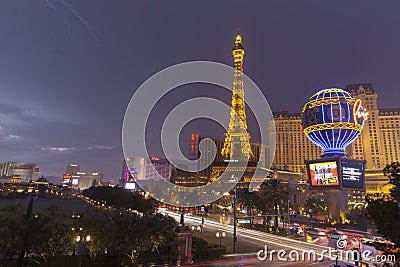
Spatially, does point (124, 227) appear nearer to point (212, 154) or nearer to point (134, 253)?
point (134, 253)

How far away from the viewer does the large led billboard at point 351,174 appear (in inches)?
2456

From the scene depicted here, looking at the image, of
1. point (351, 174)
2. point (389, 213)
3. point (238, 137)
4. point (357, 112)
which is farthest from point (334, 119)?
point (238, 137)

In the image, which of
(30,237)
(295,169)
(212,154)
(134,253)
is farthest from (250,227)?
(212,154)

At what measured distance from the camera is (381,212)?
1268 cm

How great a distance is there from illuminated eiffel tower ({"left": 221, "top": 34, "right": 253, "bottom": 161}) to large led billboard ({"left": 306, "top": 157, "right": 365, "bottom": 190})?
58185 millimetres

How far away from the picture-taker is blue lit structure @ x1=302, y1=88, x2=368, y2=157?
201ft

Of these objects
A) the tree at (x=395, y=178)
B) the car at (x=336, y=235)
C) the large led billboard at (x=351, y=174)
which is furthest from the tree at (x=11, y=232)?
the large led billboard at (x=351, y=174)

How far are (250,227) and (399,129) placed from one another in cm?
12066

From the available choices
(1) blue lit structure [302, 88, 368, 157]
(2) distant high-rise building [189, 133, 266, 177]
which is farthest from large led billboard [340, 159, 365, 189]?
(2) distant high-rise building [189, 133, 266, 177]

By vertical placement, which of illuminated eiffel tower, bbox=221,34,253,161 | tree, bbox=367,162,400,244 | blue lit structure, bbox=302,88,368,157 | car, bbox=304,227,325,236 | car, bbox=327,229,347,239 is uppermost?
illuminated eiffel tower, bbox=221,34,253,161

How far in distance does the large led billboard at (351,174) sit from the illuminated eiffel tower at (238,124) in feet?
200

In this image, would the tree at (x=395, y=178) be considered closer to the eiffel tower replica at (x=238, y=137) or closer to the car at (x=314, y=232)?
the car at (x=314, y=232)

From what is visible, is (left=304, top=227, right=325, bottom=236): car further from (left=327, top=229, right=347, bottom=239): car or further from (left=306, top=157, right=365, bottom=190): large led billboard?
(left=306, top=157, right=365, bottom=190): large led billboard

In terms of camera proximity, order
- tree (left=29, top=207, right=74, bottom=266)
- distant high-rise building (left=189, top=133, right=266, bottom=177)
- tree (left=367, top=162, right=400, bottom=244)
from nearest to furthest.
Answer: tree (left=367, top=162, right=400, bottom=244)
tree (left=29, top=207, right=74, bottom=266)
distant high-rise building (left=189, top=133, right=266, bottom=177)
